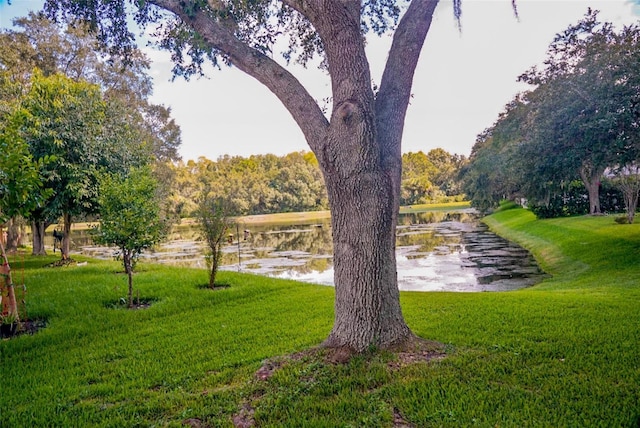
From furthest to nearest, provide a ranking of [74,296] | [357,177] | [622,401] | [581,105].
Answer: [581,105], [74,296], [357,177], [622,401]

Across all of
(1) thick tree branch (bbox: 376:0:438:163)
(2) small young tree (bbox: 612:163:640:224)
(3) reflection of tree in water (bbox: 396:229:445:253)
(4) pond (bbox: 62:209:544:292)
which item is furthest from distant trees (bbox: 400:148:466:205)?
(1) thick tree branch (bbox: 376:0:438:163)

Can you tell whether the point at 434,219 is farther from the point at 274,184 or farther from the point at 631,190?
the point at 274,184

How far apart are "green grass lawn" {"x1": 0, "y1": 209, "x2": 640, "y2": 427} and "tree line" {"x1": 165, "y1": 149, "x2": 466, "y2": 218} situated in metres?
43.9

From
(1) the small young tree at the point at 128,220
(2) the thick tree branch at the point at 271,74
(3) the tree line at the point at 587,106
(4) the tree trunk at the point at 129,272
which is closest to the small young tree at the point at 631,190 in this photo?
(3) the tree line at the point at 587,106

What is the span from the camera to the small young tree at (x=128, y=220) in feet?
27.6

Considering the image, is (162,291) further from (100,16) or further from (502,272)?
(502,272)

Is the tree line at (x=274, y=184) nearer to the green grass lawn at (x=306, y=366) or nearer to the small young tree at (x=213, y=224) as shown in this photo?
the small young tree at (x=213, y=224)

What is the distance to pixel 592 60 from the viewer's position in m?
12.3

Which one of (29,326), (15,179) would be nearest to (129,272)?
(29,326)

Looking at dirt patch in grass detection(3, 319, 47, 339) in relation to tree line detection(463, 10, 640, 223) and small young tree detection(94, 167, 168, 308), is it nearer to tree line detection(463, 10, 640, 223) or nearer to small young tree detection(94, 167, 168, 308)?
small young tree detection(94, 167, 168, 308)

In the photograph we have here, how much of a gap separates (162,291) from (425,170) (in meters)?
95.3

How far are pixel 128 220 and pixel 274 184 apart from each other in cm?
6392

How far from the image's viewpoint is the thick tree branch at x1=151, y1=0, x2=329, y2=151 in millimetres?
4609

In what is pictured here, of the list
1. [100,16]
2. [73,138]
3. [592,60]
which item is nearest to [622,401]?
[100,16]
